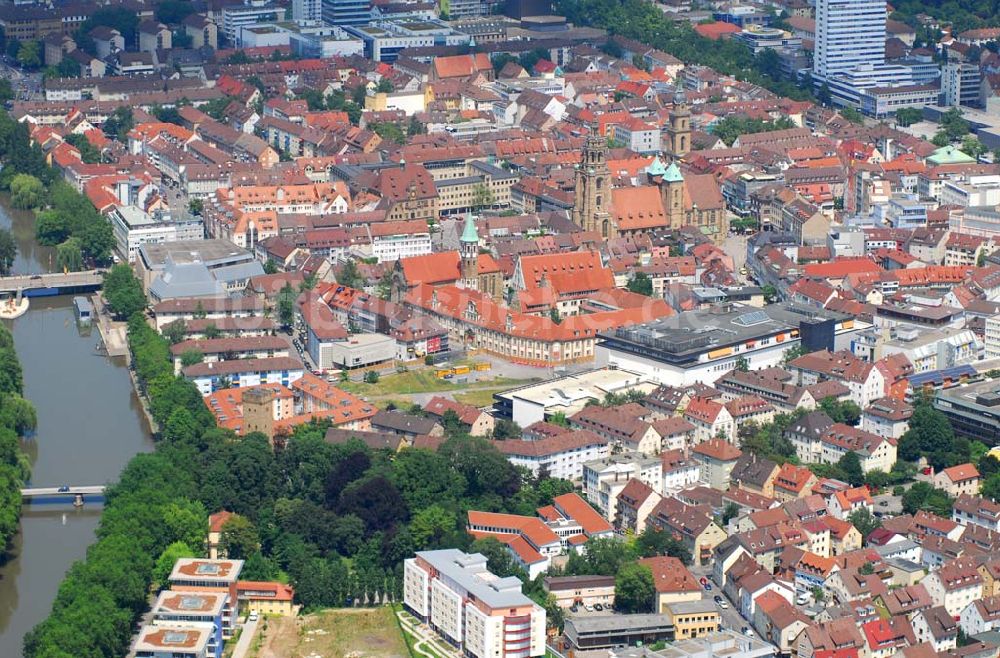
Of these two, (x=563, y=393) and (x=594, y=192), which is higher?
(x=594, y=192)

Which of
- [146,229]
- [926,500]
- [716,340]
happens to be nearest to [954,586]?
[926,500]

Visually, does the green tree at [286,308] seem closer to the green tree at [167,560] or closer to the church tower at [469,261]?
the church tower at [469,261]

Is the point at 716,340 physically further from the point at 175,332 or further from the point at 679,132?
the point at 679,132

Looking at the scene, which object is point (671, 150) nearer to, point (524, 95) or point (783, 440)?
point (524, 95)

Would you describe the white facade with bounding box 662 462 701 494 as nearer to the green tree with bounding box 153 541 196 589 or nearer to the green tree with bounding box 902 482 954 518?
the green tree with bounding box 902 482 954 518

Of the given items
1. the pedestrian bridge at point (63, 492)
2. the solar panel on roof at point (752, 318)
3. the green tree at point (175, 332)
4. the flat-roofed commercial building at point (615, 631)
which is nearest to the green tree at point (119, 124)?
the green tree at point (175, 332)
